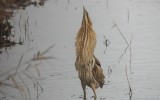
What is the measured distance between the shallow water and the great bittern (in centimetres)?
3

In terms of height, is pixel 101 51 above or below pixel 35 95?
above

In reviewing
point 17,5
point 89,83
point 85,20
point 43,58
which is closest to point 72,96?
point 89,83

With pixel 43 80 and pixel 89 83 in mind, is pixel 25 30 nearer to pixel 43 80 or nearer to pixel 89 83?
pixel 43 80

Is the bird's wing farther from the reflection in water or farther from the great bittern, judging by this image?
the reflection in water

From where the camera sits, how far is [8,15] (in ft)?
7.73

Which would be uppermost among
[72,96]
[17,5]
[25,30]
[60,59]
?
[17,5]

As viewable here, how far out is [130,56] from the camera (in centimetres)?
235

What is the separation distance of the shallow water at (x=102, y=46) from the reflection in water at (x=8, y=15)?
3 cm

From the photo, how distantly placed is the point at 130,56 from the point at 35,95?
63cm

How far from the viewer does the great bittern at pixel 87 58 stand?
237cm

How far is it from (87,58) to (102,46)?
120 millimetres

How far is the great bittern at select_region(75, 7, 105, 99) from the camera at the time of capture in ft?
7.77

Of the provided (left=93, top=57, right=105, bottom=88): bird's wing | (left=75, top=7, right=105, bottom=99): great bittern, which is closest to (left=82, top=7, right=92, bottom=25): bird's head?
(left=75, top=7, right=105, bottom=99): great bittern

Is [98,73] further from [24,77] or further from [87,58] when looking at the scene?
[24,77]
